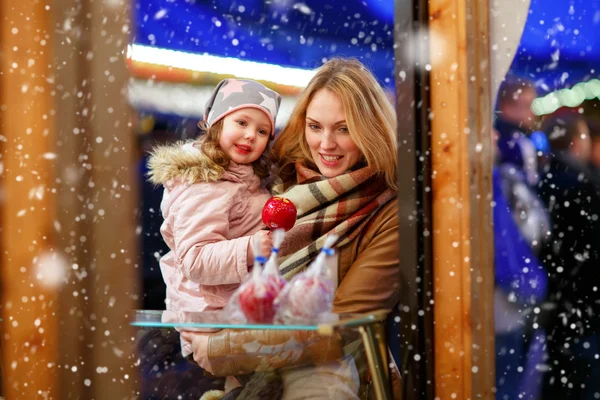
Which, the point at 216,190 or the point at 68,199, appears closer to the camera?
the point at 68,199

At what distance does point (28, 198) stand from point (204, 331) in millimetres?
586

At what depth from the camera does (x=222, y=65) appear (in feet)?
8.53

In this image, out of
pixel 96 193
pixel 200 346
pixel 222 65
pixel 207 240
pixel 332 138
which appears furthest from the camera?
pixel 222 65

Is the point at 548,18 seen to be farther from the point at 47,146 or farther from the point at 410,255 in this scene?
the point at 47,146

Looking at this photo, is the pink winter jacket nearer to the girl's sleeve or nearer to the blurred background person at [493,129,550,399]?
the girl's sleeve

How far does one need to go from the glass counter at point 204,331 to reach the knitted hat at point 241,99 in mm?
762

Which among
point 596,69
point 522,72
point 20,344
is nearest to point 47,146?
point 20,344

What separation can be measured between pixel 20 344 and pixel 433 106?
3.72ft

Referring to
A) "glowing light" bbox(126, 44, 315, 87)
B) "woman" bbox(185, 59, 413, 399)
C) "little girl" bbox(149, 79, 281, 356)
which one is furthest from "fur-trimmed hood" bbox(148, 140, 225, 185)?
"glowing light" bbox(126, 44, 315, 87)

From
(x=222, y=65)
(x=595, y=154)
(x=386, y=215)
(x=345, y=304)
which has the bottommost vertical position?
(x=345, y=304)

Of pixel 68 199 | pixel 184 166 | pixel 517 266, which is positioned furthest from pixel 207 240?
pixel 517 266

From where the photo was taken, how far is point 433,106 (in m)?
1.67

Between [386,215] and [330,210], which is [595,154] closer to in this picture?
[386,215]

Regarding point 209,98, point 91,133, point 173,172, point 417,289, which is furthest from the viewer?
point 209,98
